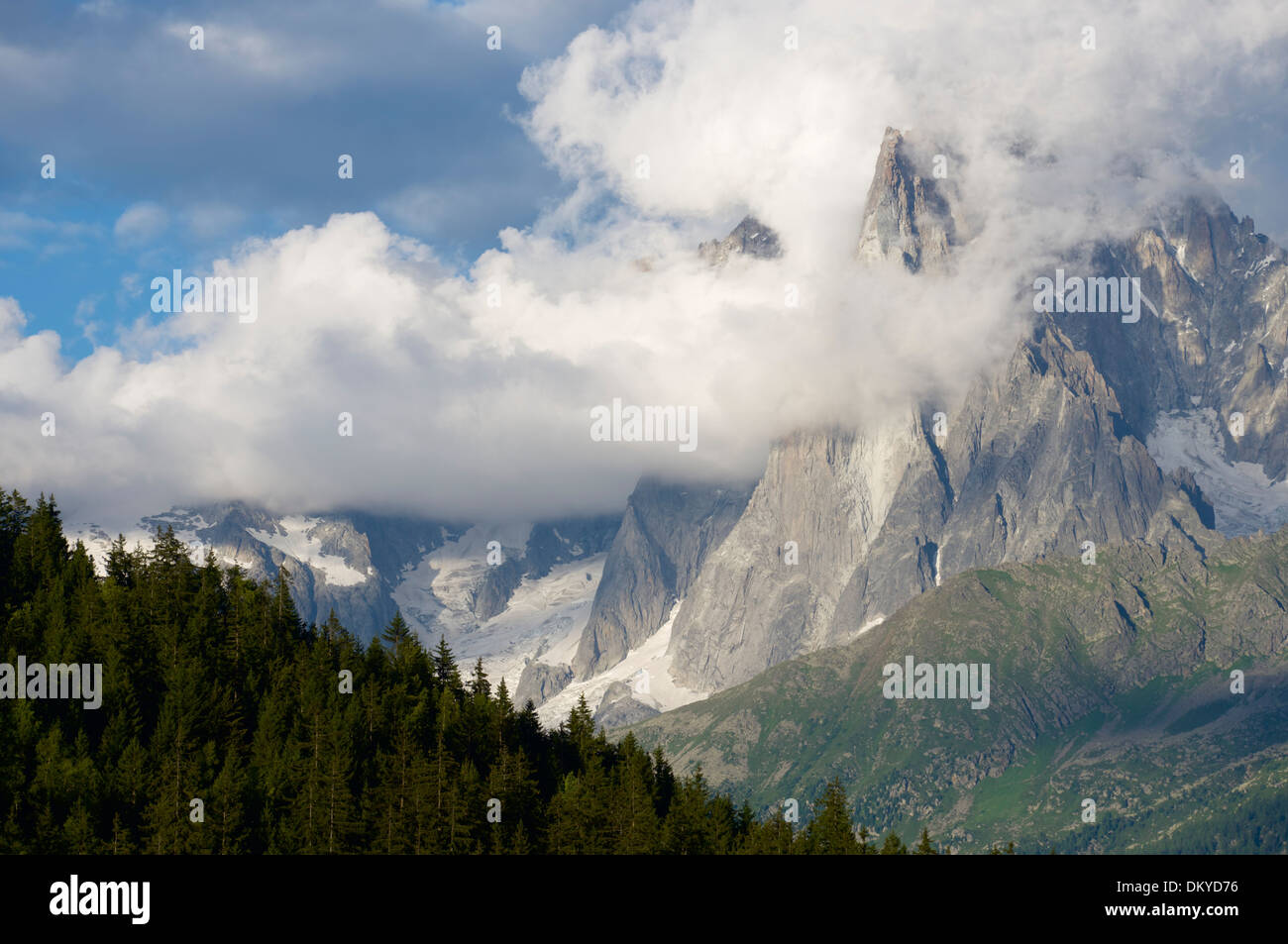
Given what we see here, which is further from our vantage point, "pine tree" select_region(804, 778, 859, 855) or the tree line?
"pine tree" select_region(804, 778, 859, 855)

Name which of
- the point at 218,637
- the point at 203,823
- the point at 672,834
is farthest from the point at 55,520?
the point at 672,834

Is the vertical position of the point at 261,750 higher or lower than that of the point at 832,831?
higher

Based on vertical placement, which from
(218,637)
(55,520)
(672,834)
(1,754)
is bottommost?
(672,834)

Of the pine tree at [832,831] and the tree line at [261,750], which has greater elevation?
the tree line at [261,750]

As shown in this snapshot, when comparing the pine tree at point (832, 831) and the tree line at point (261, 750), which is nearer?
the tree line at point (261, 750)

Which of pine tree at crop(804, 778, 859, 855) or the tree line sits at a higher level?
the tree line

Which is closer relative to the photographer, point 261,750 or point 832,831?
point 261,750

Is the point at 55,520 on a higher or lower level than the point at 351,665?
higher
